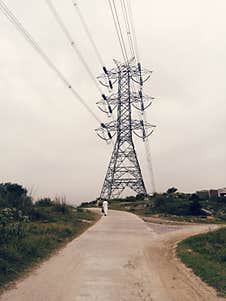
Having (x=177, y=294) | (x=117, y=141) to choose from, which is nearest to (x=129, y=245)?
(x=177, y=294)

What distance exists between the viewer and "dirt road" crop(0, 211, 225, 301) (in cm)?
736

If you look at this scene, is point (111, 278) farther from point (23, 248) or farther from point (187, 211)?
point (187, 211)

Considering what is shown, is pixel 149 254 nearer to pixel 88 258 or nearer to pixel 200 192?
pixel 88 258

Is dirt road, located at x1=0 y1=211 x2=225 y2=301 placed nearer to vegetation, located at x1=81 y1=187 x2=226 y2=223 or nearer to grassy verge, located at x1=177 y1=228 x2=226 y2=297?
grassy verge, located at x1=177 y1=228 x2=226 y2=297

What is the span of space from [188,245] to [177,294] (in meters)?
7.08

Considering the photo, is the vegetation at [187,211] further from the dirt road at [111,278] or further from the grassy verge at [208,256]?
the dirt road at [111,278]

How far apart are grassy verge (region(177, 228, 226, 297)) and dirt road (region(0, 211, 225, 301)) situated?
0.28m

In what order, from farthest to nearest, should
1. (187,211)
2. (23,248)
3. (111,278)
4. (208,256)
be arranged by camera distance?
(187,211)
(208,256)
(23,248)
(111,278)

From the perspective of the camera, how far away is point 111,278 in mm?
8820

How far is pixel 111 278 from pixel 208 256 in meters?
4.71

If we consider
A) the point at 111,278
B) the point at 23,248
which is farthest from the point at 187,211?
the point at 111,278

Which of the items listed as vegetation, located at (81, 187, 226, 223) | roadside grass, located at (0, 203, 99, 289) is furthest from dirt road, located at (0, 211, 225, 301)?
vegetation, located at (81, 187, 226, 223)

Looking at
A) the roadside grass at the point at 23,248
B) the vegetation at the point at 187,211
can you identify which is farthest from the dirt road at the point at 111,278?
the vegetation at the point at 187,211

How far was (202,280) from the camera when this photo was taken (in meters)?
9.01
